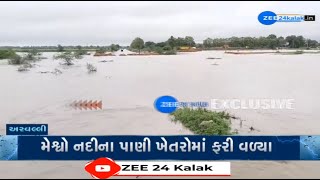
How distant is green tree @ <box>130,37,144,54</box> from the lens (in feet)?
10.4

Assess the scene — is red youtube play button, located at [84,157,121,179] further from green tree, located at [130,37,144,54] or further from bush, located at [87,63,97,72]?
bush, located at [87,63,97,72]

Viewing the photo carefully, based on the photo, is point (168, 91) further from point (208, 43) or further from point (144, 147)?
point (144, 147)

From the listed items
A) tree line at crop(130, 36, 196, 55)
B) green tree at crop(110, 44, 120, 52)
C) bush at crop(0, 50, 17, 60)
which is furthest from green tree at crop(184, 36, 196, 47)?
bush at crop(0, 50, 17, 60)

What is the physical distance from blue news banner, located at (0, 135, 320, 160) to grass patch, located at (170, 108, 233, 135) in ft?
3.14

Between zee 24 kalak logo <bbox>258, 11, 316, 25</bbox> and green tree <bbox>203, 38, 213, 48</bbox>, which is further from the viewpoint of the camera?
green tree <bbox>203, 38, 213, 48</bbox>

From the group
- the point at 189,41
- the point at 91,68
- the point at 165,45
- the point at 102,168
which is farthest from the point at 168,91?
the point at 102,168

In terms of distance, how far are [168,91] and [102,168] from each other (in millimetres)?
1460

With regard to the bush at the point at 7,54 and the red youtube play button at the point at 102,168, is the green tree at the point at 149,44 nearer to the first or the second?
the red youtube play button at the point at 102,168

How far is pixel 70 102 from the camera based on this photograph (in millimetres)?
3949

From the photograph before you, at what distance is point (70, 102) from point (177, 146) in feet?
5.96

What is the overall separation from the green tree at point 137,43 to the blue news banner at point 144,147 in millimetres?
989

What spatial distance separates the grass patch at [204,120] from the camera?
368 centimetres

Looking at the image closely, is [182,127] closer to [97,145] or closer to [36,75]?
[97,145]

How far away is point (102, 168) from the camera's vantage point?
8.27 ft
